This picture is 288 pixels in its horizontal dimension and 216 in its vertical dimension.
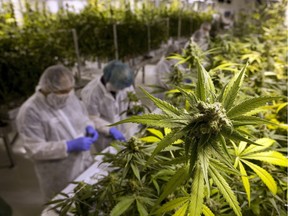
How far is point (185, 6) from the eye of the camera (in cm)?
573

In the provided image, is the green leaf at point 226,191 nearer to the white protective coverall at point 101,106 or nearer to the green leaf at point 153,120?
the green leaf at point 153,120

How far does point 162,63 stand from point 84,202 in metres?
2.41

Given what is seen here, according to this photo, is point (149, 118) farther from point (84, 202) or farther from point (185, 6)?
point (185, 6)

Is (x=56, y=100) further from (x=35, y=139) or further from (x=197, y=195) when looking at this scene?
(x=197, y=195)

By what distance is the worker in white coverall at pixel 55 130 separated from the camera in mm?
1540

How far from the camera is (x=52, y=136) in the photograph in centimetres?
165

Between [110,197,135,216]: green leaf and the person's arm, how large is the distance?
117 centimetres

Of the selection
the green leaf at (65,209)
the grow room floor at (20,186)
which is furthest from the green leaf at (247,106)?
the grow room floor at (20,186)

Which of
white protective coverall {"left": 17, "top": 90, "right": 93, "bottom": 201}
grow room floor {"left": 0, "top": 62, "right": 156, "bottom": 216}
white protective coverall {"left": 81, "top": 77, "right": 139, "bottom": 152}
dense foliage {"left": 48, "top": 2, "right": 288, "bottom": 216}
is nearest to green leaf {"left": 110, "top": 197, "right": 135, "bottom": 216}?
dense foliage {"left": 48, "top": 2, "right": 288, "bottom": 216}

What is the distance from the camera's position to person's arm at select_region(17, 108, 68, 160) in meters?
1.53

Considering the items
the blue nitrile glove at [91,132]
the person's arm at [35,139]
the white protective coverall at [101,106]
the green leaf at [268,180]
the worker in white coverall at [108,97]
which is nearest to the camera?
the green leaf at [268,180]

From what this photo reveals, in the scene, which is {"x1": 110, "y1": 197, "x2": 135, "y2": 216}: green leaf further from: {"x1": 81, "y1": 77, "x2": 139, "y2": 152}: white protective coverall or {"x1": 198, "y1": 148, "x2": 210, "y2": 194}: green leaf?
{"x1": 81, "y1": 77, "x2": 139, "y2": 152}: white protective coverall

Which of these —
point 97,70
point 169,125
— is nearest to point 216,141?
point 169,125

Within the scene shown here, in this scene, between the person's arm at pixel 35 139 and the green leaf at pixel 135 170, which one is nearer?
the green leaf at pixel 135 170
